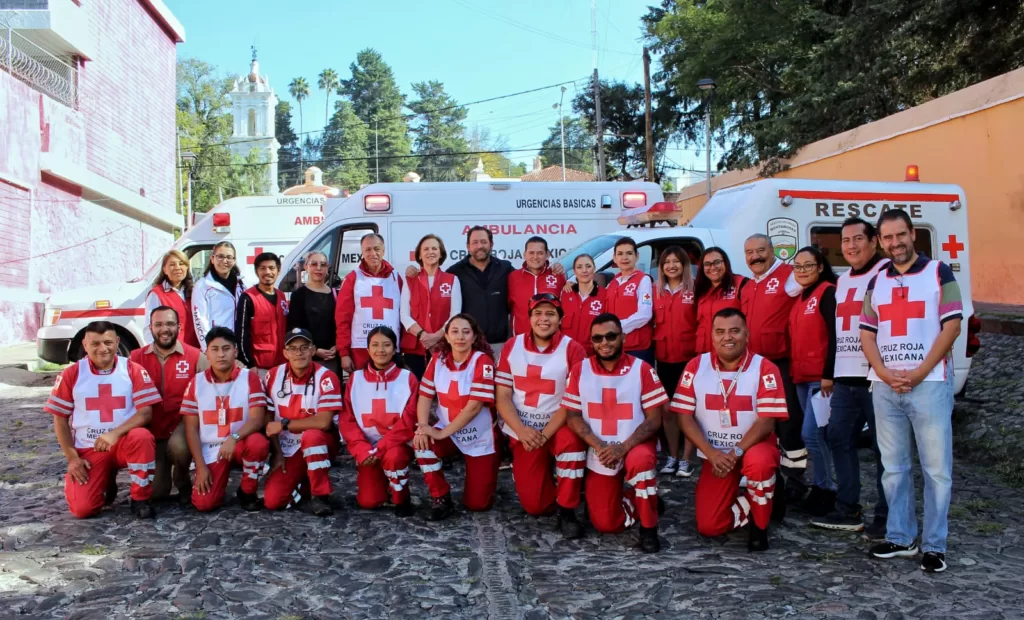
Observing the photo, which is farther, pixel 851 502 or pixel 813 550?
pixel 851 502

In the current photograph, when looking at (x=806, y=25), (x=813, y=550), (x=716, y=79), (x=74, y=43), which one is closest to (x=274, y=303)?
(x=813, y=550)

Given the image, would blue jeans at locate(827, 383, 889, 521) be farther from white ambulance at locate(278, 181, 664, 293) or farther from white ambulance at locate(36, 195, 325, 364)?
white ambulance at locate(36, 195, 325, 364)

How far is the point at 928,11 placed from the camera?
45.7 ft

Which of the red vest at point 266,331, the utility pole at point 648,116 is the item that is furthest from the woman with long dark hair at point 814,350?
the utility pole at point 648,116

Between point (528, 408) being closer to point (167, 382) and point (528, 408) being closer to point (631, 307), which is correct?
point (631, 307)

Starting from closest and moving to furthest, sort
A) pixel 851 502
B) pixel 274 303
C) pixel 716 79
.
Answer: pixel 851 502, pixel 274 303, pixel 716 79

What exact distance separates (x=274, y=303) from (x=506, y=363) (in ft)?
6.88

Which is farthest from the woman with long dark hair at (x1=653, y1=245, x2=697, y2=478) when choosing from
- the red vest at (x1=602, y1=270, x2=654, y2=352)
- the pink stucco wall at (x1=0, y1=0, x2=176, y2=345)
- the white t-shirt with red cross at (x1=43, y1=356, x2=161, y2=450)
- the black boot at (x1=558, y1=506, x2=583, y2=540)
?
the pink stucco wall at (x1=0, y1=0, x2=176, y2=345)

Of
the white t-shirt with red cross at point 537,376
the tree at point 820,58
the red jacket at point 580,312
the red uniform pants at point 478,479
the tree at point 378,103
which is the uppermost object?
the tree at point 378,103

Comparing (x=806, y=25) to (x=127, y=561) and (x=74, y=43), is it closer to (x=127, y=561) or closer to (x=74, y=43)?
(x=74, y=43)

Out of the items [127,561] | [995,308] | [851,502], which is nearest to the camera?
[127,561]

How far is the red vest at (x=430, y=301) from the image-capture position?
643 centimetres

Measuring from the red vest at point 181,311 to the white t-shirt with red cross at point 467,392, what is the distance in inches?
93.7

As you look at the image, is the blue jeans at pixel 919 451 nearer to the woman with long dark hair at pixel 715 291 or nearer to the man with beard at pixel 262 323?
the woman with long dark hair at pixel 715 291
